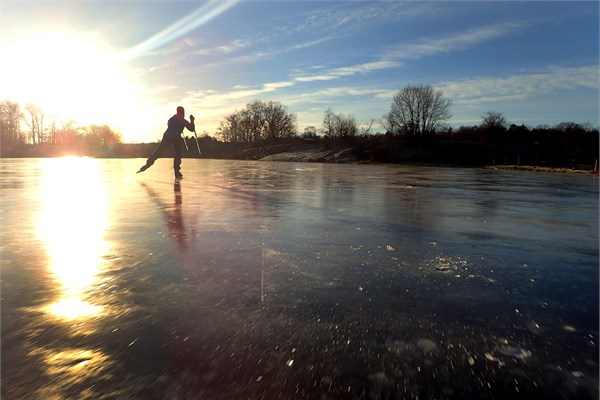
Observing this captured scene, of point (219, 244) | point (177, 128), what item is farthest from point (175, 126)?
point (219, 244)

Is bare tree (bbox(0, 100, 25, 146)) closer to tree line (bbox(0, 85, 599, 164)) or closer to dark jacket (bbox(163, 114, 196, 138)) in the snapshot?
tree line (bbox(0, 85, 599, 164))

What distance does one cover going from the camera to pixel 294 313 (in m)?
2.25

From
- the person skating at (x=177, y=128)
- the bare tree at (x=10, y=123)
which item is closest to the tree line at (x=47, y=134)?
the bare tree at (x=10, y=123)

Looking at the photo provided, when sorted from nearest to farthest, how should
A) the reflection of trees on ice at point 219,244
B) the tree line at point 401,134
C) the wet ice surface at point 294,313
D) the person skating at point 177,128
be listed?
1. the wet ice surface at point 294,313
2. the reflection of trees on ice at point 219,244
3. the person skating at point 177,128
4. the tree line at point 401,134

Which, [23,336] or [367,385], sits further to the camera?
[23,336]

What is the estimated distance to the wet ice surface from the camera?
1.58 meters

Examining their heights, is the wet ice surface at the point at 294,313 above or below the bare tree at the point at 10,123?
below

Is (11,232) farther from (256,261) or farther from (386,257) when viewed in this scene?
(386,257)

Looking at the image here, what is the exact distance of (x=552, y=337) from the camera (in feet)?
6.56

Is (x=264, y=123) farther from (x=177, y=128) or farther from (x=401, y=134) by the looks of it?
(x=177, y=128)

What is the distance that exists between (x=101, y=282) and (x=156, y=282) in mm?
389

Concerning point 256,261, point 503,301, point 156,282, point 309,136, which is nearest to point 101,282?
point 156,282

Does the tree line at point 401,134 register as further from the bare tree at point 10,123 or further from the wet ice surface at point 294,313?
the wet ice surface at point 294,313

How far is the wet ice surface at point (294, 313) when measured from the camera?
1582 millimetres
